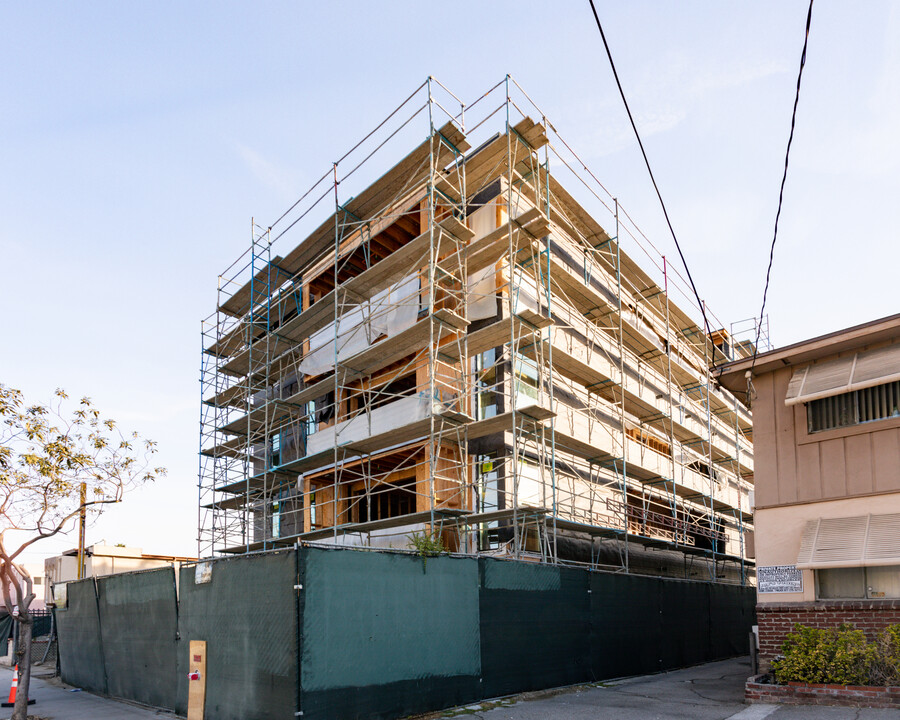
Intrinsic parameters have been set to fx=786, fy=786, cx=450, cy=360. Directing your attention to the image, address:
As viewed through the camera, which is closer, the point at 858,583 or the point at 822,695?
the point at 822,695

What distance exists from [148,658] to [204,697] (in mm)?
2776

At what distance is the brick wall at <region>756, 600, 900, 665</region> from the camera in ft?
39.1

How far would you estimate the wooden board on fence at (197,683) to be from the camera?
12.0 metres

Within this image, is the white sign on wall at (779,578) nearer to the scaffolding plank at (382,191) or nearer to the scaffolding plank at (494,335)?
the scaffolding plank at (494,335)

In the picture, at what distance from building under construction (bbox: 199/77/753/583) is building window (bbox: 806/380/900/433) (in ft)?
18.0

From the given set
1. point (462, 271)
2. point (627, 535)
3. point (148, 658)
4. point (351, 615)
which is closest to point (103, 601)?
point (148, 658)

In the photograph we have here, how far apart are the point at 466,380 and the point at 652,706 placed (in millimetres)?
8045

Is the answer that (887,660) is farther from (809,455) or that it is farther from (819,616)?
(809,455)

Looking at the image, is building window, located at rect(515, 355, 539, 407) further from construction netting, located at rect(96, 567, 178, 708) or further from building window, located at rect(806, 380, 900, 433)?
construction netting, located at rect(96, 567, 178, 708)

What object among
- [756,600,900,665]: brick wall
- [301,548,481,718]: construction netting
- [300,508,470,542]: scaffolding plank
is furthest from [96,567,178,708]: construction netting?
[756,600,900,665]: brick wall

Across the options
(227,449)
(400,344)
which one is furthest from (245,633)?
(227,449)

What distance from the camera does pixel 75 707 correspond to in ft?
48.5

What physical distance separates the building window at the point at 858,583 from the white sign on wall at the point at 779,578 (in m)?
0.32

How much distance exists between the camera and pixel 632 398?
73.0 feet
